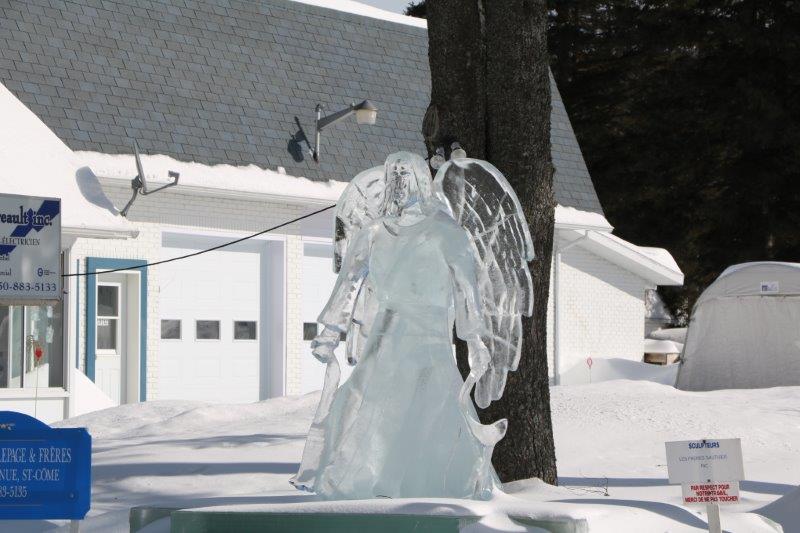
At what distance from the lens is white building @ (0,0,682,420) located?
16.2 meters

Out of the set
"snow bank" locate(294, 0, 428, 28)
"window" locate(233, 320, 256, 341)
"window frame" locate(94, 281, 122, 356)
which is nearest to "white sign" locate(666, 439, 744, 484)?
"window frame" locate(94, 281, 122, 356)

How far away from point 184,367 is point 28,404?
317cm

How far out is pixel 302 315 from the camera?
1858cm

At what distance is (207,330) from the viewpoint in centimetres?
1783

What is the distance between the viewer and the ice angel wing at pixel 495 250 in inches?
291

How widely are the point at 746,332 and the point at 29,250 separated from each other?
11.2 m

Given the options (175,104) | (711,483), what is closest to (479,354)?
(711,483)

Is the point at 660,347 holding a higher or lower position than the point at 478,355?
lower

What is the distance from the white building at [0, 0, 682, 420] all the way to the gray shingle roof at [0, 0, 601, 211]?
0.08 ft

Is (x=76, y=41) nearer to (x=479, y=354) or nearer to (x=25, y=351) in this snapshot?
(x=25, y=351)

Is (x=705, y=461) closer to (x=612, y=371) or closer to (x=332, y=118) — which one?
(x=332, y=118)

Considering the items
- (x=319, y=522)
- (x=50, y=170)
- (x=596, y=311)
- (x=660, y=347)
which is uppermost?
(x=50, y=170)

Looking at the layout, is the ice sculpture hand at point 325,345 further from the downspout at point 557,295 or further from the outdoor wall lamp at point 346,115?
the downspout at point 557,295

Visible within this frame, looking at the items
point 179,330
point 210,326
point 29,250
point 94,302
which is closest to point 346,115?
point 210,326
